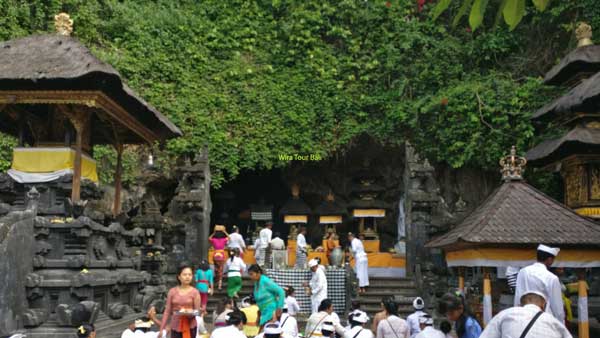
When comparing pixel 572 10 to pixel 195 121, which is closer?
pixel 572 10

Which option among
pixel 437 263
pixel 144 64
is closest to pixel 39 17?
pixel 144 64

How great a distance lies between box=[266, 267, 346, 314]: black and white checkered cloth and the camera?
606 inches

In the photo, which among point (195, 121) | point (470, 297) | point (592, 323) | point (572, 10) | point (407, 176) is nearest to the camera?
point (470, 297)

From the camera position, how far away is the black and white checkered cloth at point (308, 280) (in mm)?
15398

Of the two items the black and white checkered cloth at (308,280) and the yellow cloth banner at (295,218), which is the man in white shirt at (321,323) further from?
the yellow cloth banner at (295,218)

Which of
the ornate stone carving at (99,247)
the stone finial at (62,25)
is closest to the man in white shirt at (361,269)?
the ornate stone carving at (99,247)

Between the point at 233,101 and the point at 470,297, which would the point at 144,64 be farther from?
the point at 470,297

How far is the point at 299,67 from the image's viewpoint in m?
23.7

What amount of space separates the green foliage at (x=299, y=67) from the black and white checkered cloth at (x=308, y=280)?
22.1ft

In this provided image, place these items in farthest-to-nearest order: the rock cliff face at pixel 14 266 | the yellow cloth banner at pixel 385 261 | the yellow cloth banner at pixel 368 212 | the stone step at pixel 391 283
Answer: the yellow cloth banner at pixel 368 212 < the yellow cloth banner at pixel 385 261 < the stone step at pixel 391 283 < the rock cliff face at pixel 14 266

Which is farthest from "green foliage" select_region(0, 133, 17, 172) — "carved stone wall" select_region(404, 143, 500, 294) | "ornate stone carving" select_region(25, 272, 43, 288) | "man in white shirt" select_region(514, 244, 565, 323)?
"man in white shirt" select_region(514, 244, 565, 323)

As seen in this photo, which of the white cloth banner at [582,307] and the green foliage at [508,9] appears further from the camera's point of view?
the white cloth banner at [582,307]

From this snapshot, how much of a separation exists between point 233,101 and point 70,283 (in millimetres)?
13104

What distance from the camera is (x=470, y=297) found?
11.7 m
